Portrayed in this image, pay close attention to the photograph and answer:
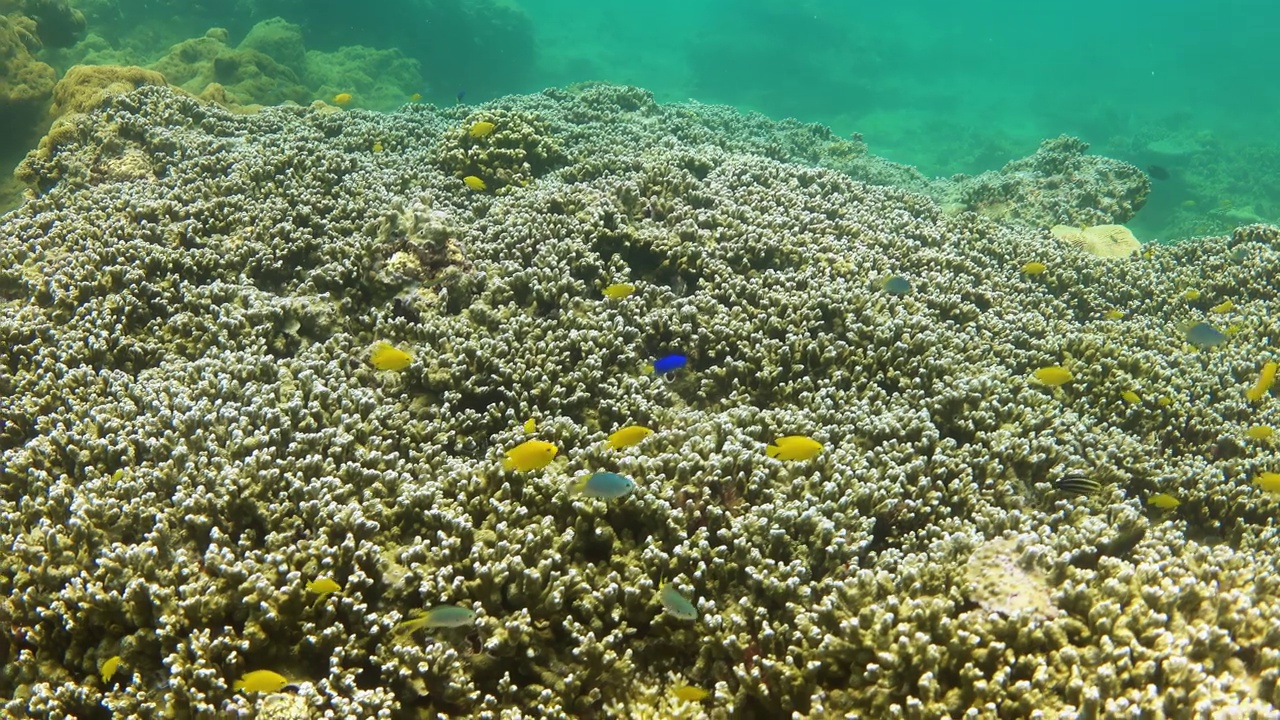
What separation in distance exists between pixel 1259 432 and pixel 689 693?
5025mm

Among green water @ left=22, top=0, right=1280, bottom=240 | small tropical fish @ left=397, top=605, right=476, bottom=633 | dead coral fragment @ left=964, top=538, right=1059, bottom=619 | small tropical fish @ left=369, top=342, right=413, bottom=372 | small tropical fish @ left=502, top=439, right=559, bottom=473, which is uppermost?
green water @ left=22, top=0, right=1280, bottom=240

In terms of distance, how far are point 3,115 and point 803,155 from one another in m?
15.5

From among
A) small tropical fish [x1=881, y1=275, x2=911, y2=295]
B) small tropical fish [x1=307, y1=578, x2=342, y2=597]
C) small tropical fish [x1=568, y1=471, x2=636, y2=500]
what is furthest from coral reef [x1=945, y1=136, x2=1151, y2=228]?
small tropical fish [x1=307, y1=578, x2=342, y2=597]

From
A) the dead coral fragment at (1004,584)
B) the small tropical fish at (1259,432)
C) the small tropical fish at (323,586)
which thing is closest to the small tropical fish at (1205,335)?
the small tropical fish at (1259,432)

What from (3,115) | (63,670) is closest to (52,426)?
(63,670)

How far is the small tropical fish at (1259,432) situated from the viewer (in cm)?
502

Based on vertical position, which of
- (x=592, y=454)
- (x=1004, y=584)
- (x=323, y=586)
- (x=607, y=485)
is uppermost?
(x=592, y=454)

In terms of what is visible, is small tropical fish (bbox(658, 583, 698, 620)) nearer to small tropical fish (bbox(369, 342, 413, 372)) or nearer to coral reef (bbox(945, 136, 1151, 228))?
small tropical fish (bbox(369, 342, 413, 372))

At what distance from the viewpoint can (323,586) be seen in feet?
10.5

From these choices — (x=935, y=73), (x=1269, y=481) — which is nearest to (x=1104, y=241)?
(x=1269, y=481)

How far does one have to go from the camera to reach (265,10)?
23.7m

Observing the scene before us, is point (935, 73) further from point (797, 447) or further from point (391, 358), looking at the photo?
point (391, 358)

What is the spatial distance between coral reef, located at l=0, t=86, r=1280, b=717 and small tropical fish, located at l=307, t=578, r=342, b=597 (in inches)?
1.9

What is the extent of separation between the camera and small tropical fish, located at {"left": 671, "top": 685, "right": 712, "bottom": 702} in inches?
122
